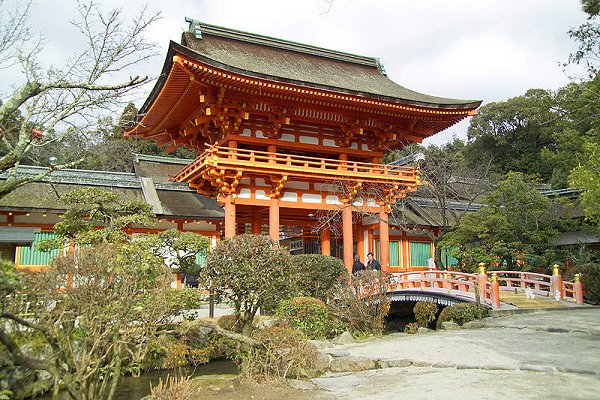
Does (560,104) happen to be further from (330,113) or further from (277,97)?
(277,97)

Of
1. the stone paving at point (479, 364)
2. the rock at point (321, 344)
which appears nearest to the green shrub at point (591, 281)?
the stone paving at point (479, 364)

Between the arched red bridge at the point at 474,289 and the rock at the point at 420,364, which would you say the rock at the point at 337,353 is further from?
the arched red bridge at the point at 474,289

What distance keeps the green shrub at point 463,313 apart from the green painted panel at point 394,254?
31.8 feet

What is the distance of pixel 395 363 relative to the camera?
8664mm

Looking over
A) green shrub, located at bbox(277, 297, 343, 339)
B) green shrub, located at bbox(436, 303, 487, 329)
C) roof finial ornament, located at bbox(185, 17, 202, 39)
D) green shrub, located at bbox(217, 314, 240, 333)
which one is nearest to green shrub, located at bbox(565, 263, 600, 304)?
green shrub, located at bbox(436, 303, 487, 329)

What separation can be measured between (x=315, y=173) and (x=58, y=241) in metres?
8.91

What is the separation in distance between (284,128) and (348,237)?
484 cm

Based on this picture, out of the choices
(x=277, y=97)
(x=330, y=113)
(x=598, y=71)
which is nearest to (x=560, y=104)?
(x=598, y=71)

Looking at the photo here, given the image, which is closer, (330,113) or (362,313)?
(362,313)

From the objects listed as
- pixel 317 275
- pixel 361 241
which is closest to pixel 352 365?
pixel 317 275

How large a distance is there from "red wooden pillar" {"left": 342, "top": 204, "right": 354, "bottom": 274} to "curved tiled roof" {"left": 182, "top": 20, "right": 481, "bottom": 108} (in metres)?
4.62

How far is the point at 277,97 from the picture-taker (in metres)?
17.7

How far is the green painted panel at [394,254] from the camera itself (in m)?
23.5

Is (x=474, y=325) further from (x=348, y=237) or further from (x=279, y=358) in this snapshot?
(x=348, y=237)
